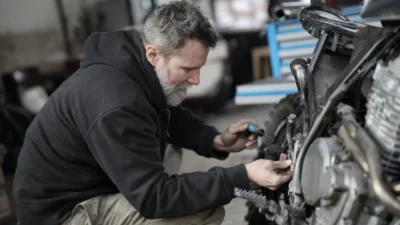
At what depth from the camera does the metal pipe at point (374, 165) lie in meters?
0.95

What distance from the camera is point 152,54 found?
1537mm

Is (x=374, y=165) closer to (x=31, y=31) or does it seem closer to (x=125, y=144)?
(x=125, y=144)

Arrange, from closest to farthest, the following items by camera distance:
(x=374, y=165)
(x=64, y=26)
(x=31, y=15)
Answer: (x=374, y=165)
(x=31, y=15)
(x=64, y=26)

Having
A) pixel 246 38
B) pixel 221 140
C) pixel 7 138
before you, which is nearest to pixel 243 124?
pixel 221 140

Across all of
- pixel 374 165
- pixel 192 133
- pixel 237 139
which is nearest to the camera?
pixel 374 165

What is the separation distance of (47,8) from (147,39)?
4.12 metres

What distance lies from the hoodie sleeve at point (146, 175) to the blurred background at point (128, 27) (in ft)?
2.97

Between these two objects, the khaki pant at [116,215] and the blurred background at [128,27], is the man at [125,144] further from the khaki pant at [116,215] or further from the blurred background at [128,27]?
the blurred background at [128,27]

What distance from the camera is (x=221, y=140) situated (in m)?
1.89

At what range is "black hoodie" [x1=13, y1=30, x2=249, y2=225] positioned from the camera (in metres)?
1.38

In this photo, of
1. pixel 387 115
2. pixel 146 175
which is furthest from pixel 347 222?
pixel 146 175

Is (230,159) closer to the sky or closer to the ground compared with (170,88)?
closer to the ground

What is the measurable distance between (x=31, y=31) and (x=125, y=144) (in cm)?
416

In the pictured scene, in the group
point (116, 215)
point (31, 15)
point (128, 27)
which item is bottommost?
point (128, 27)
